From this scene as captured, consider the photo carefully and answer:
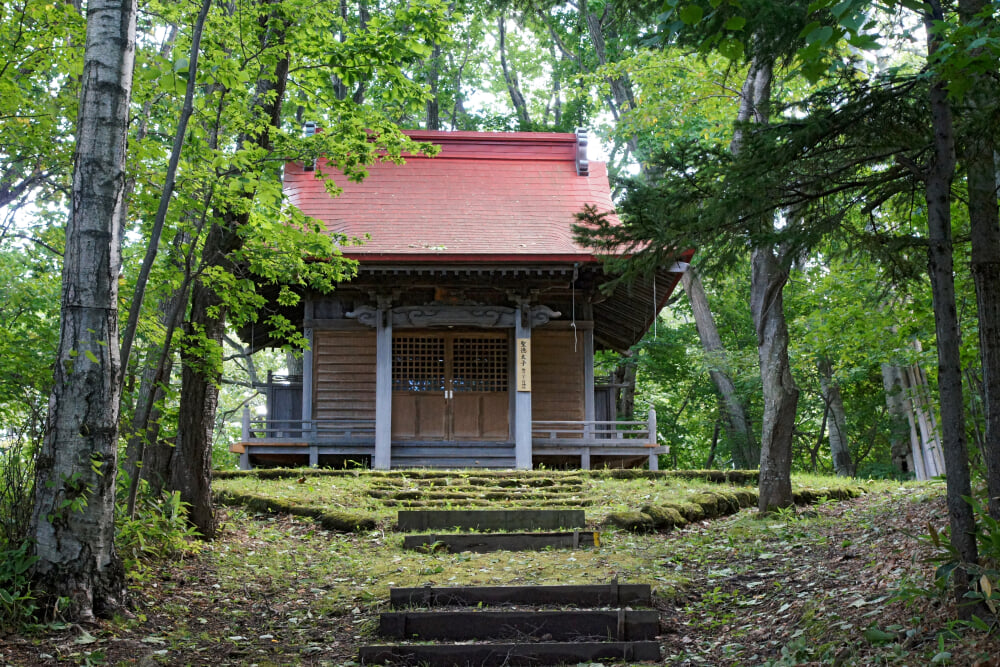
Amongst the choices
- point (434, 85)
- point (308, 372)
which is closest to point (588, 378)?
point (308, 372)

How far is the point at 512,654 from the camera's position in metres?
5.06

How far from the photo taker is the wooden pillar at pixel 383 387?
1418 cm

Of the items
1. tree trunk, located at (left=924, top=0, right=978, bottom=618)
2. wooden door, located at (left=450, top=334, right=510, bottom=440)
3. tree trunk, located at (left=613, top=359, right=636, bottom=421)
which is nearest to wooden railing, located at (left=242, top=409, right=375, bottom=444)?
wooden door, located at (left=450, top=334, right=510, bottom=440)

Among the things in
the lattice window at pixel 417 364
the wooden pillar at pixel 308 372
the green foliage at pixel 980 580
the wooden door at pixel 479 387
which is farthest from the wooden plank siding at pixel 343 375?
the green foliage at pixel 980 580

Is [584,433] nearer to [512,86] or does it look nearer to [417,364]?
[417,364]

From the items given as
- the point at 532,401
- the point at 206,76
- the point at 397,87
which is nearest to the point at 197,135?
the point at 206,76

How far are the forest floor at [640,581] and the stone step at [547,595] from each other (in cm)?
24

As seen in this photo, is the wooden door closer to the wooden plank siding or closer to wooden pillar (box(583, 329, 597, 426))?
wooden pillar (box(583, 329, 597, 426))

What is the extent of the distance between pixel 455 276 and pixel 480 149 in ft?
18.9

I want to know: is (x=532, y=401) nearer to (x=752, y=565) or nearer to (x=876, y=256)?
(x=752, y=565)

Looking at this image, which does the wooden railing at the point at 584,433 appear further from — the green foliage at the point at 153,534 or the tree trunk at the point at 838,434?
the green foliage at the point at 153,534

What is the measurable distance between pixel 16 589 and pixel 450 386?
35.0ft

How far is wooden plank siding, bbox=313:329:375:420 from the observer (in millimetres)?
15477

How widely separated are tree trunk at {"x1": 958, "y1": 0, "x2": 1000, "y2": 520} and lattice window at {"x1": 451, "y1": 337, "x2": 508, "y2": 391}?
36.7 feet
